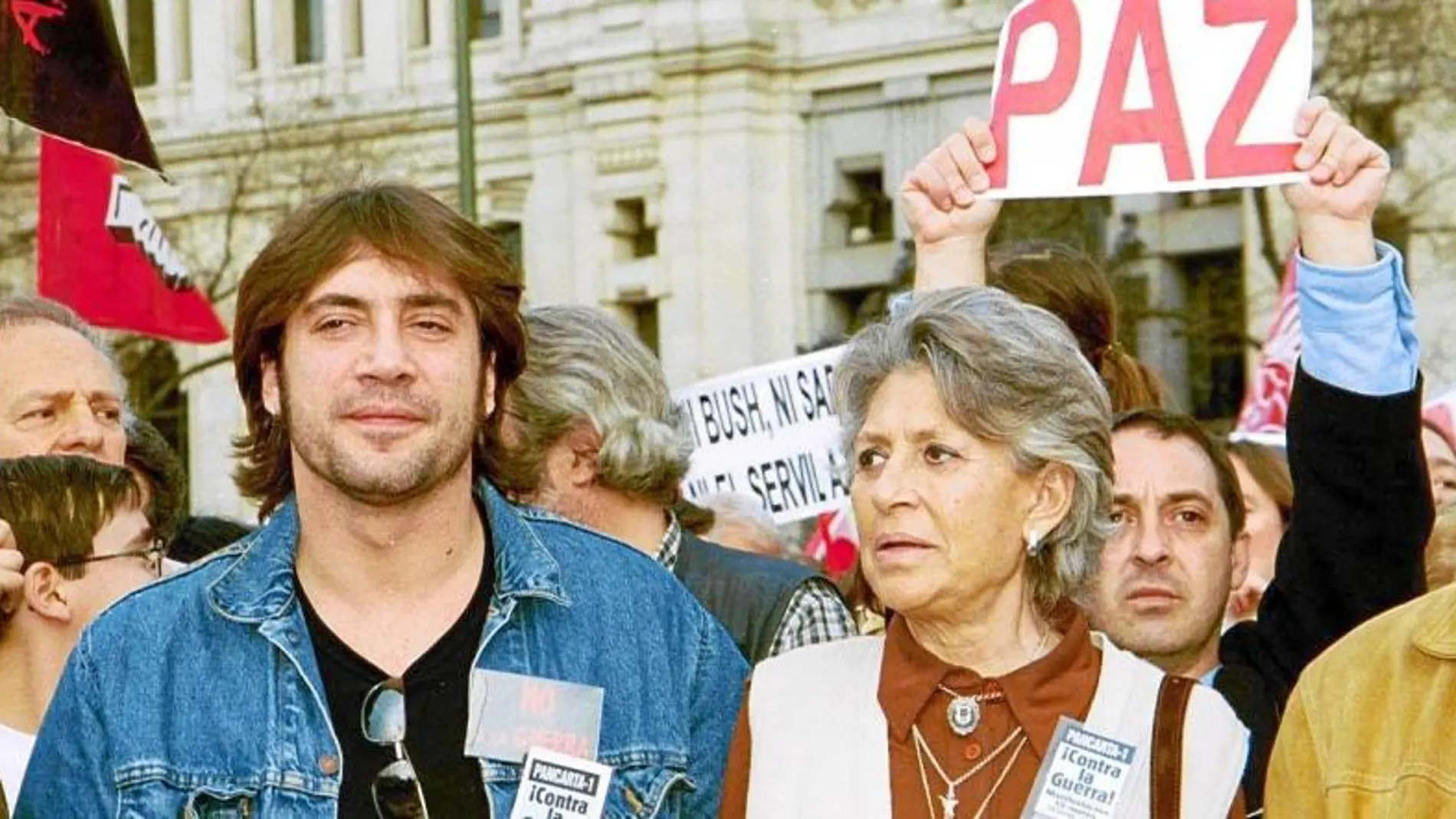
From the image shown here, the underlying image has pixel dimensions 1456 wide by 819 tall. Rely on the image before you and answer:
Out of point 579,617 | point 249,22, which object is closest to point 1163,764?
point 579,617

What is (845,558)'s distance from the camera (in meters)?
11.5

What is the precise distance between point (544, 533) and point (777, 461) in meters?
5.15

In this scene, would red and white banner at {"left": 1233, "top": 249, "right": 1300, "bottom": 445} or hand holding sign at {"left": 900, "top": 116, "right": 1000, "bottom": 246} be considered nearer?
hand holding sign at {"left": 900, "top": 116, "right": 1000, "bottom": 246}

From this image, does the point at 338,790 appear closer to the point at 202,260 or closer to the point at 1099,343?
the point at 1099,343

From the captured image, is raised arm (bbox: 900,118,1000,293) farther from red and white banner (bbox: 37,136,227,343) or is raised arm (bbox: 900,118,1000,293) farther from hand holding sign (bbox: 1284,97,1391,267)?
red and white banner (bbox: 37,136,227,343)

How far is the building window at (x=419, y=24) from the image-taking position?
38062 millimetres

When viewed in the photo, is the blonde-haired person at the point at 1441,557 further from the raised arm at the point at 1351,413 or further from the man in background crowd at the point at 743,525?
the man in background crowd at the point at 743,525

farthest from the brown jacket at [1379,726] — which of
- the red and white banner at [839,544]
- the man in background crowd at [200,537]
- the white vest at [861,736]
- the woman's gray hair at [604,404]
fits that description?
the red and white banner at [839,544]

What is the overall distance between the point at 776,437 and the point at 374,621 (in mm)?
5349

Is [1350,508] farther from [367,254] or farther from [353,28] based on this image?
A: [353,28]

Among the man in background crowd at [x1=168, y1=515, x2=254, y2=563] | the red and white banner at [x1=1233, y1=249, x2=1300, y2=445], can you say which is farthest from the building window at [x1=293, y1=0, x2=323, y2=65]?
the man in background crowd at [x1=168, y1=515, x2=254, y2=563]

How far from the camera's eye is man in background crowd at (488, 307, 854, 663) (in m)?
5.83

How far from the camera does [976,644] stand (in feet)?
14.9

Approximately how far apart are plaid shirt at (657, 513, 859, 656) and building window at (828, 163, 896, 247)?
2836 cm
